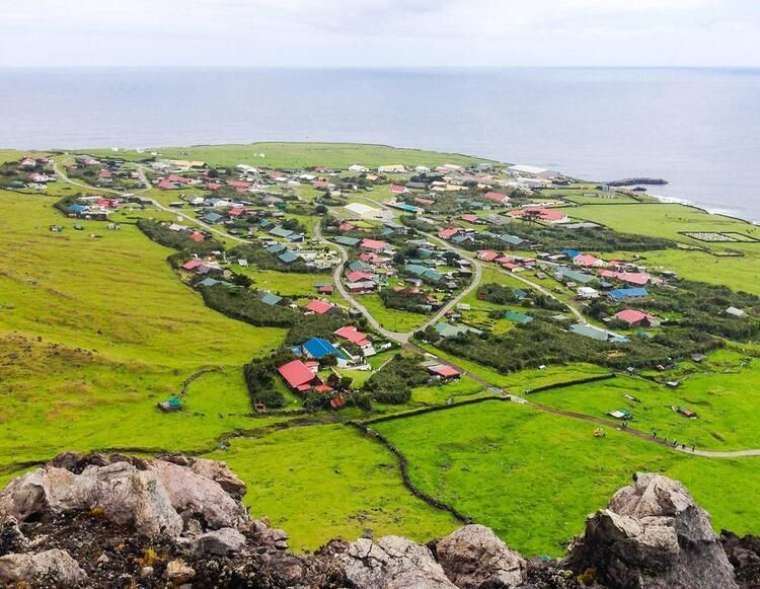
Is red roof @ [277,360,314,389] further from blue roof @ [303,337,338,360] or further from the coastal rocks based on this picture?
the coastal rocks

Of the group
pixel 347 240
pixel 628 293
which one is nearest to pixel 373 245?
pixel 347 240

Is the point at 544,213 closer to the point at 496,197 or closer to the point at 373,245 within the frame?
the point at 496,197

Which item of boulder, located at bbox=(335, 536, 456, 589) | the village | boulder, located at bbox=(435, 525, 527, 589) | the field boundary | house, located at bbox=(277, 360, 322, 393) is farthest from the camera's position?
the village

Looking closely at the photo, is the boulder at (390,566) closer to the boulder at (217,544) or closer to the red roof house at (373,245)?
the boulder at (217,544)

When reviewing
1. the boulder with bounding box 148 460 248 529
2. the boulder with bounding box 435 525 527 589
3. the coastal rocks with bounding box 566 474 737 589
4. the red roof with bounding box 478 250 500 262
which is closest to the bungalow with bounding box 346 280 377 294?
the red roof with bounding box 478 250 500 262

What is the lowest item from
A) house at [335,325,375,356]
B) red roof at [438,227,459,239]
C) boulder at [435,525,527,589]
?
house at [335,325,375,356]

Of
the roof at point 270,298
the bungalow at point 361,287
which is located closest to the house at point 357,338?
the roof at point 270,298

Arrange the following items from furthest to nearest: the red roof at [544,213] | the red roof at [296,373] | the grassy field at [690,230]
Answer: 1. the red roof at [544,213]
2. the grassy field at [690,230]
3. the red roof at [296,373]
